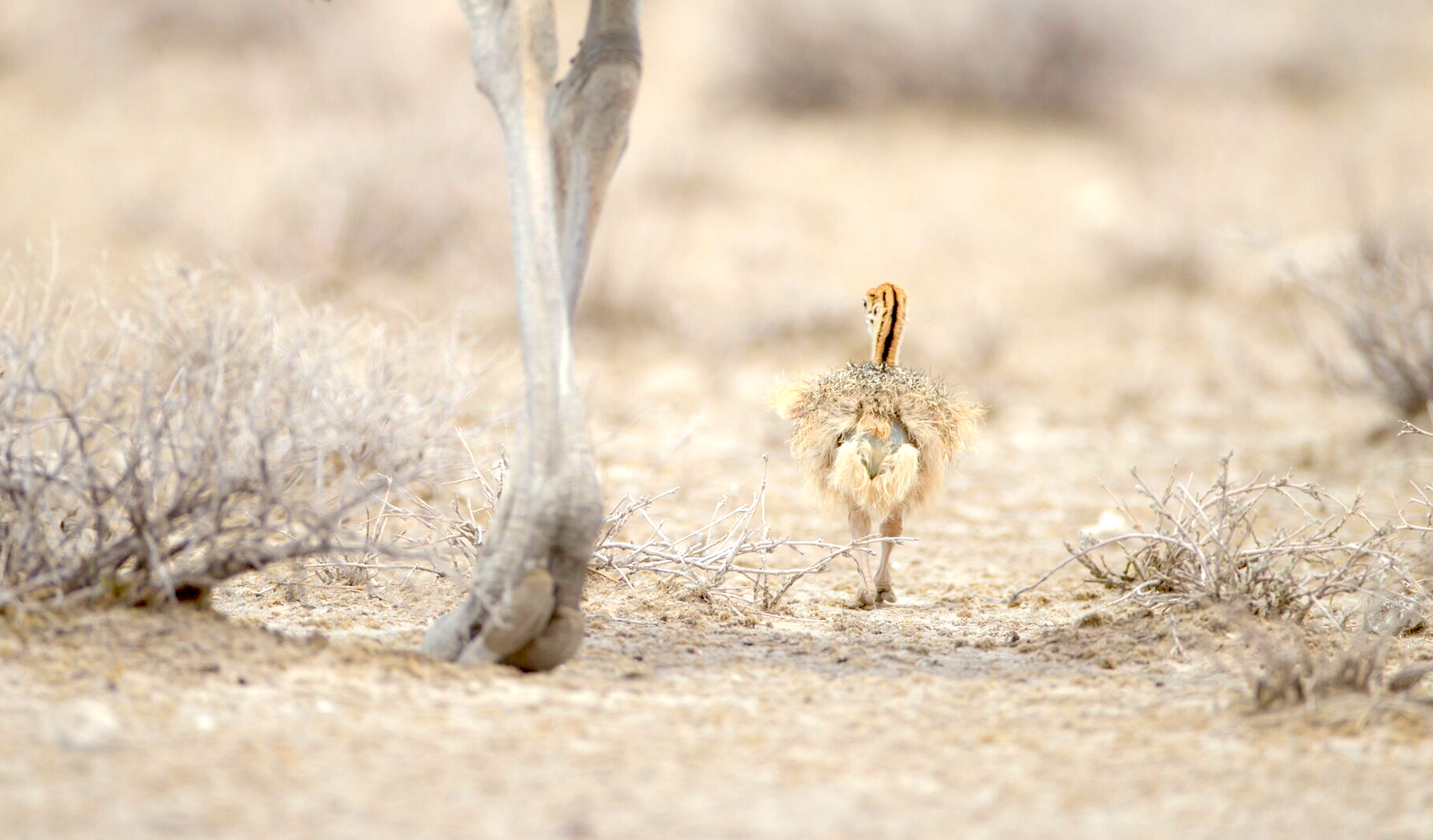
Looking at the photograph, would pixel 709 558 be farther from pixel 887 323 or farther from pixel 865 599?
pixel 887 323

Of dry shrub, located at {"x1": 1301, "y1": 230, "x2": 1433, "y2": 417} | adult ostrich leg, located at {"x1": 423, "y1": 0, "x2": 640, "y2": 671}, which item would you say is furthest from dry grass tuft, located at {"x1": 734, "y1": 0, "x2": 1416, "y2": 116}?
adult ostrich leg, located at {"x1": 423, "y1": 0, "x2": 640, "y2": 671}

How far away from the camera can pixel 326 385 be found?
435 centimetres

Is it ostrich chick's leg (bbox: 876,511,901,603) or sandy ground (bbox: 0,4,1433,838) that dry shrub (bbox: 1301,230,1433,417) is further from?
ostrich chick's leg (bbox: 876,511,901,603)

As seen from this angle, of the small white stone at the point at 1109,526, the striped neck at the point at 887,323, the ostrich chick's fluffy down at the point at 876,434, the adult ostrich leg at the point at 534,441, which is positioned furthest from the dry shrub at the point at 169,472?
the small white stone at the point at 1109,526

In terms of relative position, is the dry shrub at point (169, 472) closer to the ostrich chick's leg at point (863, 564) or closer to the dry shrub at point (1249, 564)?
the ostrich chick's leg at point (863, 564)

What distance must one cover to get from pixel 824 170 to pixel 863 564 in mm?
10165

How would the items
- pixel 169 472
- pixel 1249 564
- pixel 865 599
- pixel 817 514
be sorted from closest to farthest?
1. pixel 169 472
2. pixel 1249 564
3. pixel 865 599
4. pixel 817 514

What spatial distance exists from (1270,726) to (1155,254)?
982cm

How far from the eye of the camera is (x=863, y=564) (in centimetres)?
502

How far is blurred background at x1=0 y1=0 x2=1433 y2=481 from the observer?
35.9 ft

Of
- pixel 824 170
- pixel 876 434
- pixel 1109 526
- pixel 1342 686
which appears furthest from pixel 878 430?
pixel 824 170

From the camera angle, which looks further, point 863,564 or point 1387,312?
point 1387,312

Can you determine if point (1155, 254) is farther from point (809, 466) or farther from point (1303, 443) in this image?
point (809, 466)

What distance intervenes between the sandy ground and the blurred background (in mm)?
68
